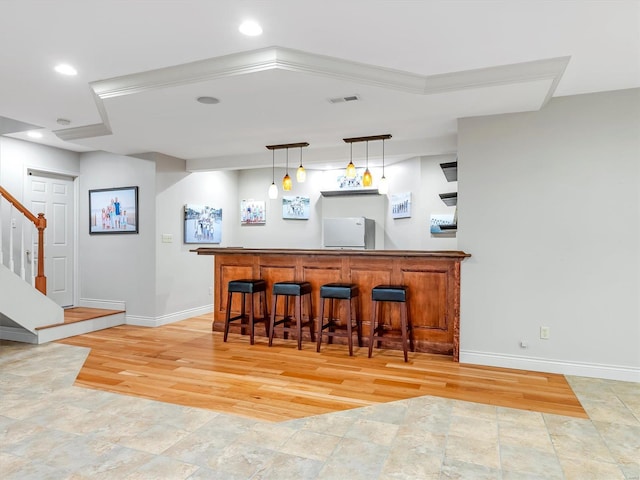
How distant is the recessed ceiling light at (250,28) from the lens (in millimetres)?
2484

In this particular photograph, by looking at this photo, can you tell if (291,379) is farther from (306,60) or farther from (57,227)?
(57,227)

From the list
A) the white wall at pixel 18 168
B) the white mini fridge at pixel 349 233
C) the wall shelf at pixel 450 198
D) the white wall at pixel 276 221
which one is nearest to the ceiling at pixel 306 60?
the wall shelf at pixel 450 198

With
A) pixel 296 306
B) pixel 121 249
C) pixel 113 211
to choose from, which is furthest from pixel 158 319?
pixel 296 306

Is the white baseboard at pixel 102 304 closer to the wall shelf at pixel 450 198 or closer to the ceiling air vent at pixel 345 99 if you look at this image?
the ceiling air vent at pixel 345 99

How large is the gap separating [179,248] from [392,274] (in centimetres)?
340

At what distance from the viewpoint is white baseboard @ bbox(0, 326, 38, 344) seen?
4.64 metres

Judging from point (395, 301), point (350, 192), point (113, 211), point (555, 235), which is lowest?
point (395, 301)

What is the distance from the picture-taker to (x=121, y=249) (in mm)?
5883

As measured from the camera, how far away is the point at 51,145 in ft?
18.7

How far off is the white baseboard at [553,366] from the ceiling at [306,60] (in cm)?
233

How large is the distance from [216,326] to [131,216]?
6.84 feet

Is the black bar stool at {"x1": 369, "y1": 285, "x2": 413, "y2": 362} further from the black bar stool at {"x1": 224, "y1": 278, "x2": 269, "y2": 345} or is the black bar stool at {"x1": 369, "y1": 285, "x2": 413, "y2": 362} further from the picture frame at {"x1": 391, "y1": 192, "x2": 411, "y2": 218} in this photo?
the picture frame at {"x1": 391, "y1": 192, "x2": 411, "y2": 218}

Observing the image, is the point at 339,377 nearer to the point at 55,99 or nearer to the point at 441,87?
the point at 441,87

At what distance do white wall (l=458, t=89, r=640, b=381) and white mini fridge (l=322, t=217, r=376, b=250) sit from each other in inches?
105
